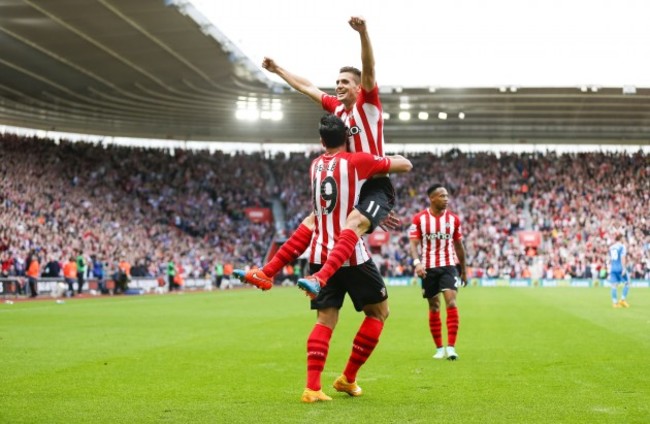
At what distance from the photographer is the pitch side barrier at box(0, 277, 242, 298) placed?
31547 mm

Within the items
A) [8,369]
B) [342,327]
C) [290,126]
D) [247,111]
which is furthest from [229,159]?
[8,369]

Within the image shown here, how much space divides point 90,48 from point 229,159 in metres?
25.7

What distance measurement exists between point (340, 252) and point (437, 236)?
220 inches

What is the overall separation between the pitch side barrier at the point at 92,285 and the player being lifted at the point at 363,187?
22920mm

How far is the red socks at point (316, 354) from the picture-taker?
724cm

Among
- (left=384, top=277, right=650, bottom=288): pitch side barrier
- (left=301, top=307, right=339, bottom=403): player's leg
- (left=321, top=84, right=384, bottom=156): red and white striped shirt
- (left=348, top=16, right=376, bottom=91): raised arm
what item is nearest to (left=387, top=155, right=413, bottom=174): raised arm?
(left=321, top=84, right=384, bottom=156): red and white striped shirt

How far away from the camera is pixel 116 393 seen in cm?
780

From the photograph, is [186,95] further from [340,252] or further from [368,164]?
[340,252]

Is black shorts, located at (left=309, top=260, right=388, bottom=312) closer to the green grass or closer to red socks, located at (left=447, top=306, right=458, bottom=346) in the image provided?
the green grass

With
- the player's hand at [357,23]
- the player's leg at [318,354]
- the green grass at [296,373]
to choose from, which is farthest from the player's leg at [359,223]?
the player's hand at [357,23]

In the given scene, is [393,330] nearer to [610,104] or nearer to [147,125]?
[610,104]

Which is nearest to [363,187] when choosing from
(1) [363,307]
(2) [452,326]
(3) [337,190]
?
(3) [337,190]

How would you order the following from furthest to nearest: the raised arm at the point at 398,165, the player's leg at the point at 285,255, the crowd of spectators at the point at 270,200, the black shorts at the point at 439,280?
the crowd of spectators at the point at 270,200 < the black shorts at the point at 439,280 < the raised arm at the point at 398,165 < the player's leg at the point at 285,255

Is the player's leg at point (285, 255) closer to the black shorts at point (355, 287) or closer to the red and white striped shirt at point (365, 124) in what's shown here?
the black shorts at point (355, 287)
